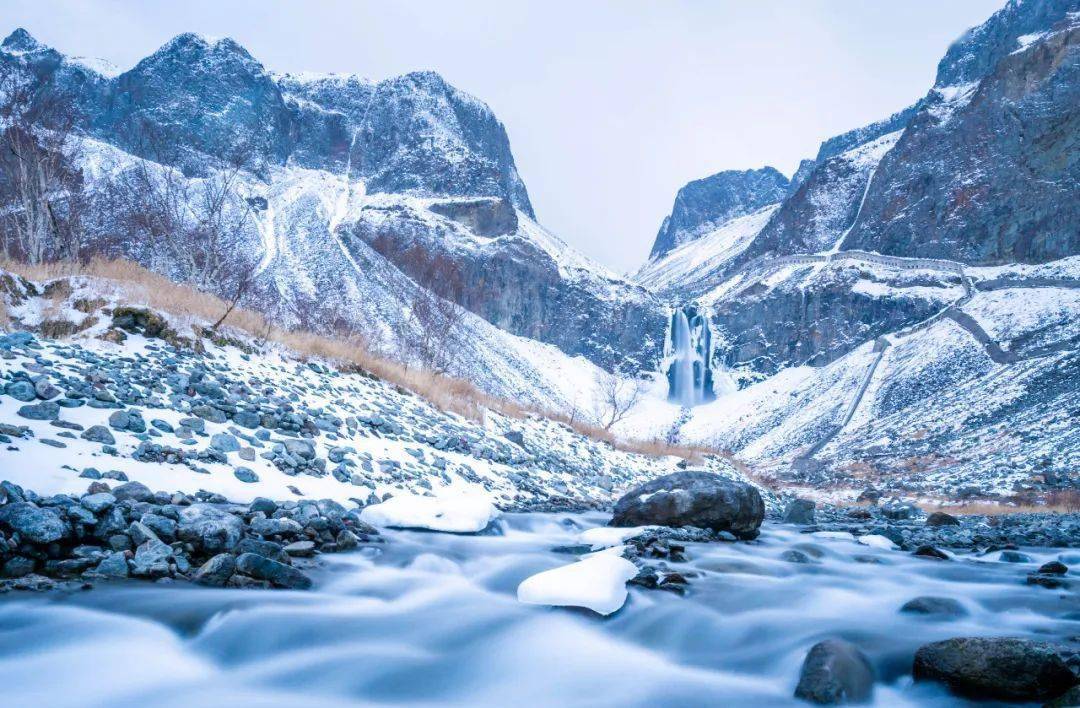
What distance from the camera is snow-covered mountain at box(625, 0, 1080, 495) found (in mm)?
35781

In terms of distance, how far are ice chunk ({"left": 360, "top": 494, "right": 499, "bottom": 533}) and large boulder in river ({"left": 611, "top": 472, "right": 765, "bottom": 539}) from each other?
94.3 inches

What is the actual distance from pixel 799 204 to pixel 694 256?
63671mm

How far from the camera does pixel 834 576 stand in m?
6.97

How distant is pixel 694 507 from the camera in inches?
357

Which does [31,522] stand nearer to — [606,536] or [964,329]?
[606,536]

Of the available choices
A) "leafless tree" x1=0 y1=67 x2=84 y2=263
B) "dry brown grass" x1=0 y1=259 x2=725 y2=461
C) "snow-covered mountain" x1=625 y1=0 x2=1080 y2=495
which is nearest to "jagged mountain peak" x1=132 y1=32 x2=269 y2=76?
"snow-covered mountain" x1=625 y1=0 x2=1080 y2=495

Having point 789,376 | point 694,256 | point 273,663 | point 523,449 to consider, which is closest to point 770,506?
point 523,449

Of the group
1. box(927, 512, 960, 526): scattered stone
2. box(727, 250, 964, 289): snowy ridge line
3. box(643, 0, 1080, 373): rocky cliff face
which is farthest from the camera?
box(727, 250, 964, 289): snowy ridge line

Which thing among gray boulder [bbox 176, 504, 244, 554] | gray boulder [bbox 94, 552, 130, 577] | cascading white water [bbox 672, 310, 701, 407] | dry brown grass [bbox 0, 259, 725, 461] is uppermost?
cascading white water [bbox 672, 310, 701, 407]

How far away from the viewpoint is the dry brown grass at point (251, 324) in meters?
10.1

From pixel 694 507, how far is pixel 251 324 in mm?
8891

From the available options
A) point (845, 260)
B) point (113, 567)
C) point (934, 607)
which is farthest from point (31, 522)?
point (845, 260)

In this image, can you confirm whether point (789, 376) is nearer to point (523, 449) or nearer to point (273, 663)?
point (523, 449)

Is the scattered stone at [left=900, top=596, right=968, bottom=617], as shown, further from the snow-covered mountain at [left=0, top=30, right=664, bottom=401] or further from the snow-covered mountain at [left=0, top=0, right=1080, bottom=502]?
the snow-covered mountain at [left=0, top=30, right=664, bottom=401]
